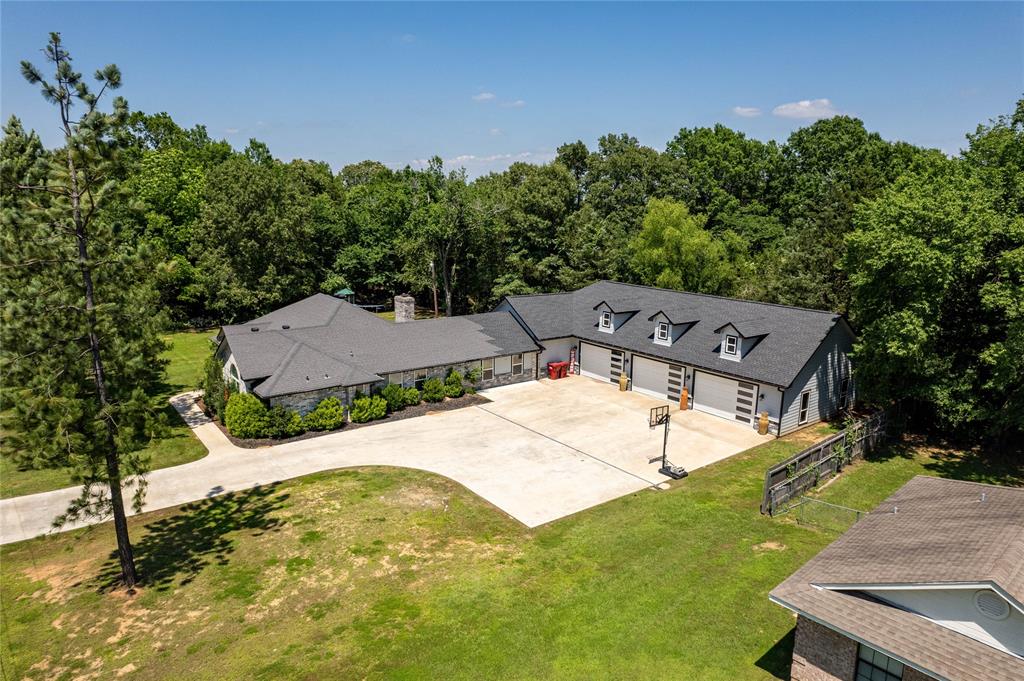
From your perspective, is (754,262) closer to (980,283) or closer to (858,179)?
(858,179)

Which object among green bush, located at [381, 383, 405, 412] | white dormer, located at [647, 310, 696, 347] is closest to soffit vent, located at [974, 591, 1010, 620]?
white dormer, located at [647, 310, 696, 347]

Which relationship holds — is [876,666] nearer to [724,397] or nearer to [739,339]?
[724,397]

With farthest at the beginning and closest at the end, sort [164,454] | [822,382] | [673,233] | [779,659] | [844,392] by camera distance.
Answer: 1. [673,233]
2. [844,392]
3. [822,382]
4. [164,454]
5. [779,659]

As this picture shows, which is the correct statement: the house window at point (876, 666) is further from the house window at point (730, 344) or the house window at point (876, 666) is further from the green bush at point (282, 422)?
the green bush at point (282, 422)

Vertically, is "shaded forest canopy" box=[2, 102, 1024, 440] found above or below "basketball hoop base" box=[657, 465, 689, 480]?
above

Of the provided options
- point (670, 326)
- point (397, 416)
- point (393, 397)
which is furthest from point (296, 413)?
point (670, 326)

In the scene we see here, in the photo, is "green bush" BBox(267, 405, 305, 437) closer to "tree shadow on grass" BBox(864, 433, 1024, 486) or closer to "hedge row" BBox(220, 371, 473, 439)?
"hedge row" BBox(220, 371, 473, 439)
